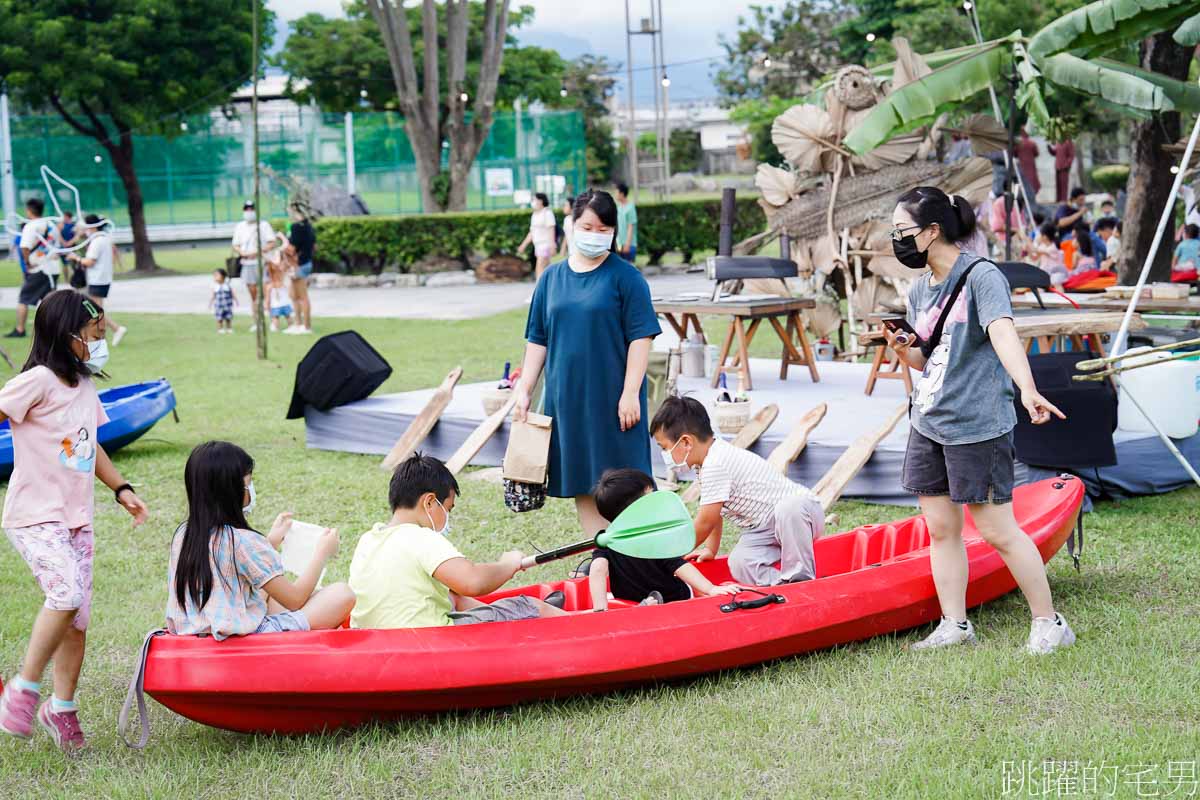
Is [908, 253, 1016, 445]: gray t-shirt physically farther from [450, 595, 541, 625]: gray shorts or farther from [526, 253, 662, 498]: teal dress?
[450, 595, 541, 625]: gray shorts

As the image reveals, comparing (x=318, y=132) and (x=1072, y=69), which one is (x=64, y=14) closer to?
(x=318, y=132)

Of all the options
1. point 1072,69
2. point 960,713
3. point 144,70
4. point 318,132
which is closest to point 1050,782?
point 960,713

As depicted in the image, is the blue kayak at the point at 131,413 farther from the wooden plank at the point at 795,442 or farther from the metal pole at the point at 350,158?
the metal pole at the point at 350,158

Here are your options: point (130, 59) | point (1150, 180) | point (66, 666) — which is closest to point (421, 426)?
point (66, 666)

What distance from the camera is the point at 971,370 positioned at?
4461 mm

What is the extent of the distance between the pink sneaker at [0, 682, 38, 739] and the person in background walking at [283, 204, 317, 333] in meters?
12.1

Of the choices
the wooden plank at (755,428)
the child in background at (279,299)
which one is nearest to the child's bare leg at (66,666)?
the wooden plank at (755,428)

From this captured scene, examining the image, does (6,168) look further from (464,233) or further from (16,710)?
(16,710)

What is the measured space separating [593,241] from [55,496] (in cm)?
225

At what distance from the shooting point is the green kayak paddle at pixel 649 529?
4.39 metres

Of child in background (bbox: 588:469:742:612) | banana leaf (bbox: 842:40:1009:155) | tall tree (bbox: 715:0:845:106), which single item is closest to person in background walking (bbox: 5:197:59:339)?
banana leaf (bbox: 842:40:1009:155)

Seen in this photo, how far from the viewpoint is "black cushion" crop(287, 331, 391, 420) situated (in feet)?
30.4

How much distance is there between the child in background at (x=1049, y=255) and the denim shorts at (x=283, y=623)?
10115 mm

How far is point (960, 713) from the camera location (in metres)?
4.14
